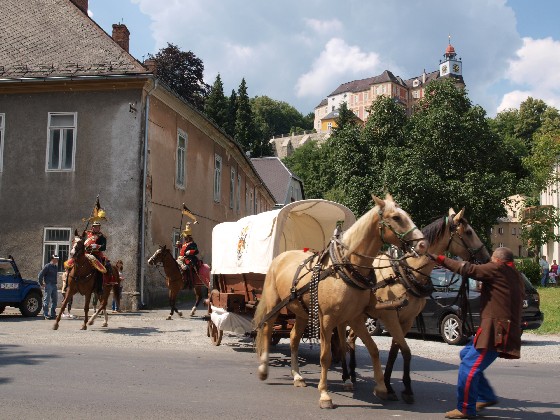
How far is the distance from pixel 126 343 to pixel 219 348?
6.83 feet

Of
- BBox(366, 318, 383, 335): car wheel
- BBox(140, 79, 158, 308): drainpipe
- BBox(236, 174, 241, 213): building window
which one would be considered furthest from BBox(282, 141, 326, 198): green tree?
BBox(366, 318, 383, 335): car wheel

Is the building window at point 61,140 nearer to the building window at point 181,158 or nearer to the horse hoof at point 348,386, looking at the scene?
the building window at point 181,158

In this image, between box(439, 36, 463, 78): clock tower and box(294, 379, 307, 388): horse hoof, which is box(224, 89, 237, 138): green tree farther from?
box(439, 36, 463, 78): clock tower

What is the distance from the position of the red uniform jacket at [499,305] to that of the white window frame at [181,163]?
1851 cm

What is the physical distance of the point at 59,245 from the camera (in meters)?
21.0

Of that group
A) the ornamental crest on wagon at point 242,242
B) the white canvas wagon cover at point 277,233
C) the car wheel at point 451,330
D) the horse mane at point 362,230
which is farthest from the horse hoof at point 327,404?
the car wheel at point 451,330

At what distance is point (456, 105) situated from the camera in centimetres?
3575

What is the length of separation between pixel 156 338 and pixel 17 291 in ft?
20.6

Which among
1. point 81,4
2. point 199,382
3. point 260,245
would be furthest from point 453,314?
point 81,4

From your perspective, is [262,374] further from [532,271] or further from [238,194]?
[532,271]

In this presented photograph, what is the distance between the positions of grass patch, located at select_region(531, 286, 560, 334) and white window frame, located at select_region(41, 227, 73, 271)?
15.1m

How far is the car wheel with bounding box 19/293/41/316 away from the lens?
715 inches

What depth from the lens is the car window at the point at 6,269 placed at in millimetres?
17781

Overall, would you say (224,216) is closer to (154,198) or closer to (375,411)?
(154,198)
